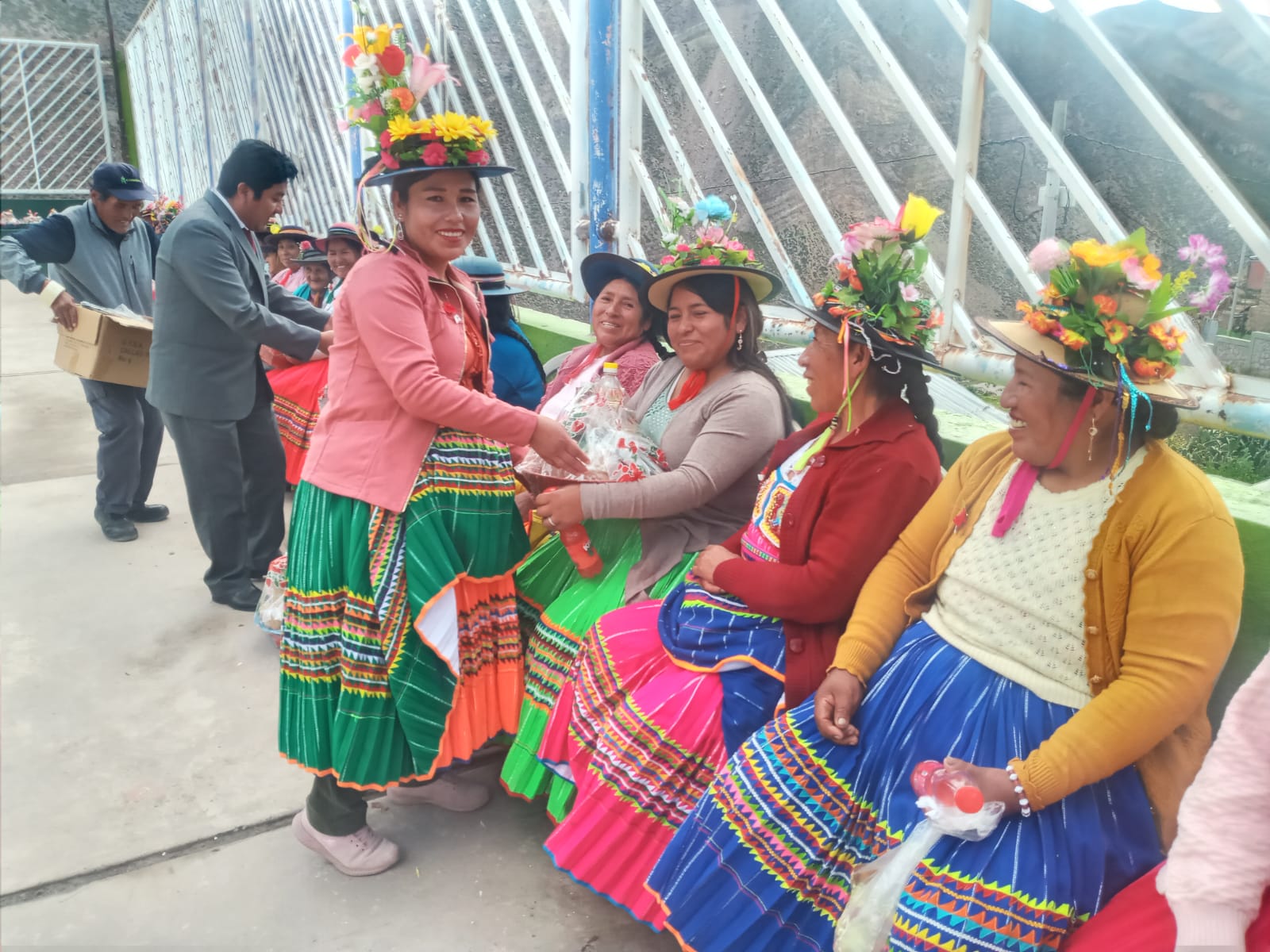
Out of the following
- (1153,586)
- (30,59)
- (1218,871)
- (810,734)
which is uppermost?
(30,59)

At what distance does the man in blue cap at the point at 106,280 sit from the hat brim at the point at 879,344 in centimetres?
384

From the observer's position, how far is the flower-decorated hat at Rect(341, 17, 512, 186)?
2.27m

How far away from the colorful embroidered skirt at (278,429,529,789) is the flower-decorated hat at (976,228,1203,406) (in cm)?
139

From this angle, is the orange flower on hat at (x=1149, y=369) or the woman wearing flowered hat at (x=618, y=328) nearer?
the orange flower on hat at (x=1149, y=369)

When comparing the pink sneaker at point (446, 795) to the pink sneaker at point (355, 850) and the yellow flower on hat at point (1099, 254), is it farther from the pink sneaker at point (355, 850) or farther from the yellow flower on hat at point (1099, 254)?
the yellow flower on hat at point (1099, 254)

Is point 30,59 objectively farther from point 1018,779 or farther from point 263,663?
point 1018,779

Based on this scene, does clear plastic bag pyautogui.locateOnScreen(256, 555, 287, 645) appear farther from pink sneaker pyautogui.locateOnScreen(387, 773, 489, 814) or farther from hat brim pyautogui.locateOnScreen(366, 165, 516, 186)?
hat brim pyautogui.locateOnScreen(366, 165, 516, 186)

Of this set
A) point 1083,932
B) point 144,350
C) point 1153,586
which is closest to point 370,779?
point 1083,932

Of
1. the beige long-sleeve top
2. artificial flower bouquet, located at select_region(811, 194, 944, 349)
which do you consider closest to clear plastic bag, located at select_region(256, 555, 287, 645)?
the beige long-sleeve top

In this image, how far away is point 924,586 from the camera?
199 centimetres

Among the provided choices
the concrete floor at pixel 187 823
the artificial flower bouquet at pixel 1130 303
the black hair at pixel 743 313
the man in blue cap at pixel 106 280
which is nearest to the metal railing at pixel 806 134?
the artificial flower bouquet at pixel 1130 303

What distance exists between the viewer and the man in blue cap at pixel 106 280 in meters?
4.67

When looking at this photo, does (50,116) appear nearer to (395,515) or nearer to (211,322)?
(211,322)

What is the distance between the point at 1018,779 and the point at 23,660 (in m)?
3.49
